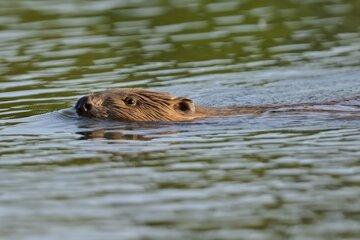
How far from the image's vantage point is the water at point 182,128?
6941 millimetres

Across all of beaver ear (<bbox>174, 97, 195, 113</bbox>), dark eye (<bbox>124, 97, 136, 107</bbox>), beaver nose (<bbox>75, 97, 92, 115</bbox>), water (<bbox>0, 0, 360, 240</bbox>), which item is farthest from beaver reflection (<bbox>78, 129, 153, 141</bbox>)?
beaver ear (<bbox>174, 97, 195, 113</bbox>)

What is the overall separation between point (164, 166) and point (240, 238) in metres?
2.10

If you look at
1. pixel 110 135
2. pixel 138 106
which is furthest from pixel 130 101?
pixel 110 135

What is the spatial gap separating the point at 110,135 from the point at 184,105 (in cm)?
Result: 97

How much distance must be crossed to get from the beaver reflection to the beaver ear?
798 mm

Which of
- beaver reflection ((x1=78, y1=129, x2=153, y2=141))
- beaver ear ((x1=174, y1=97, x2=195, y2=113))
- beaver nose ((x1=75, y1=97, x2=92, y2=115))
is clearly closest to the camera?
beaver reflection ((x1=78, y1=129, x2=153, y2=141))

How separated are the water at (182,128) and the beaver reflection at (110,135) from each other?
1 centimetres

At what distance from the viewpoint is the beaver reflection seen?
9836mm

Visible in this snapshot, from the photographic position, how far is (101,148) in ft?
30.6

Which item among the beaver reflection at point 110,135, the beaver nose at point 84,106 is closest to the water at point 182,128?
the beaver reflection at point 110,135

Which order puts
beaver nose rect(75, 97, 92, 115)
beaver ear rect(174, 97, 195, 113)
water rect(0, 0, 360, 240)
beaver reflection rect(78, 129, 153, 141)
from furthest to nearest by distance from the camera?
beaver ear rect(174, 97, 195, 113), beaver nose rect(75, 97, 92, 115), beaver reflection rect(78, 129, 153, 141), water rect(0, 0, 360, 240)

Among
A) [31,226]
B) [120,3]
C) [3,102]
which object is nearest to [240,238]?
[31,226]

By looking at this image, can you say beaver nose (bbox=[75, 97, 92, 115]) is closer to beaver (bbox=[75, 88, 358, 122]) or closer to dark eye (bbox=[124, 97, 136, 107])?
beaver (bbox=[75, 88, 358, 122])

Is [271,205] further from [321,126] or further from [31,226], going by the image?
[321,126]
